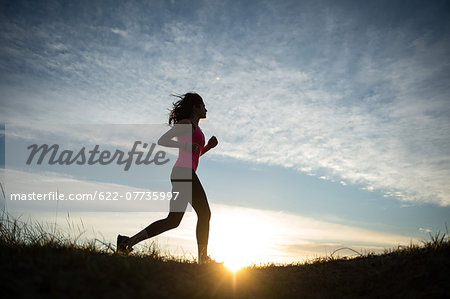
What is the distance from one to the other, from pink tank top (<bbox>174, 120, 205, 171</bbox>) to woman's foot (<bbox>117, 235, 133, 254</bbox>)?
129 cm

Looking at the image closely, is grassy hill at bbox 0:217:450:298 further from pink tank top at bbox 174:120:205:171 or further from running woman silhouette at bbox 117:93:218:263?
pink tank top at bbox 174:120:205:171

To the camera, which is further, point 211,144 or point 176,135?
point 211,144

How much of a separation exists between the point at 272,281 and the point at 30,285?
8.61 ft

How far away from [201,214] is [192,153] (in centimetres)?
92

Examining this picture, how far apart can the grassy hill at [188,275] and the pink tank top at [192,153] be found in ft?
4.32

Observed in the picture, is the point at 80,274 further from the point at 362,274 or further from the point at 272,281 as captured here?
the point at 362,274

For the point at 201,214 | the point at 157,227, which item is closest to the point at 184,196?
the point at 201,214

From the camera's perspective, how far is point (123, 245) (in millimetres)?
4121

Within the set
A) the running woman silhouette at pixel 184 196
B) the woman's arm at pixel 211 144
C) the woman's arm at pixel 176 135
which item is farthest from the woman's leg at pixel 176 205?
the woman's arm at pixel 211 144

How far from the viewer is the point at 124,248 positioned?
13.5ft

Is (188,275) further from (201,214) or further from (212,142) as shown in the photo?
(212,142)

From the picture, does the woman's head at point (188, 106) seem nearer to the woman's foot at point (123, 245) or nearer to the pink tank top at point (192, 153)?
the pink tank top at point (192, 153)

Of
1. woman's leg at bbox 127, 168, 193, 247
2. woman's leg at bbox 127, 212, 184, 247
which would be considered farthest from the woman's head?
woman's leg at bbox 127, 212, 184, 247

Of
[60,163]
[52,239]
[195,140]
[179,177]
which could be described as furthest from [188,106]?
[60,163]
